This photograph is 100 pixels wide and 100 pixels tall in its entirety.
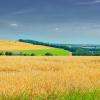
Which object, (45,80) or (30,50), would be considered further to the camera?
(30,50)

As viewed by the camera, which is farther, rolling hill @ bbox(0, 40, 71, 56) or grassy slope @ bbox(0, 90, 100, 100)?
rolling hill @ bbox(0, 40, 71, 56)

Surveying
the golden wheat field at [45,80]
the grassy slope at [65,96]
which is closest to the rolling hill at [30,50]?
the golden wheat field at [45,80]

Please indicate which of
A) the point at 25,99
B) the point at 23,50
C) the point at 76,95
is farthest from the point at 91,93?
the point at 23,50

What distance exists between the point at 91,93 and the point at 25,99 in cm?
179

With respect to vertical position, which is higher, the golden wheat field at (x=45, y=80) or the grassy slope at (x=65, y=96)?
the grassy slope at (x=65, y=96)

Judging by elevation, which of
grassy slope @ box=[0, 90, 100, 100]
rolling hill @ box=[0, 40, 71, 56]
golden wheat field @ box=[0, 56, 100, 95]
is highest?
grassy slope @ box=[0, 90, 100, 100]

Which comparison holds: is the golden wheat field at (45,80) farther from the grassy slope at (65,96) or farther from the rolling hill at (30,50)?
the rolling hill at (30,50)

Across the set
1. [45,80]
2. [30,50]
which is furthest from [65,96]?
[30,50]

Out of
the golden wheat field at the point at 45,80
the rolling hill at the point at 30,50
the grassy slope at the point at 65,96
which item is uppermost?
the grassy slope at the point at 65,96

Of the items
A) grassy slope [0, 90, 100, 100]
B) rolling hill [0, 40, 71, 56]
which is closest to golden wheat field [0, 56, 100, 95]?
grassy slope [0, 90, 100, 100]

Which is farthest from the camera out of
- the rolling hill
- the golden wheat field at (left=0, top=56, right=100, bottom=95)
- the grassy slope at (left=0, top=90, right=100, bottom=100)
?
the rolling hill

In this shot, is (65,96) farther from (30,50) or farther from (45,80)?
(30,50)

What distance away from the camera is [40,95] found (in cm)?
690

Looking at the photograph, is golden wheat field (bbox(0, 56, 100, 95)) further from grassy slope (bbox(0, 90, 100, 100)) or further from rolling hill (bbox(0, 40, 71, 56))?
rolling hill (bbox(0, 40, 71, 56))
